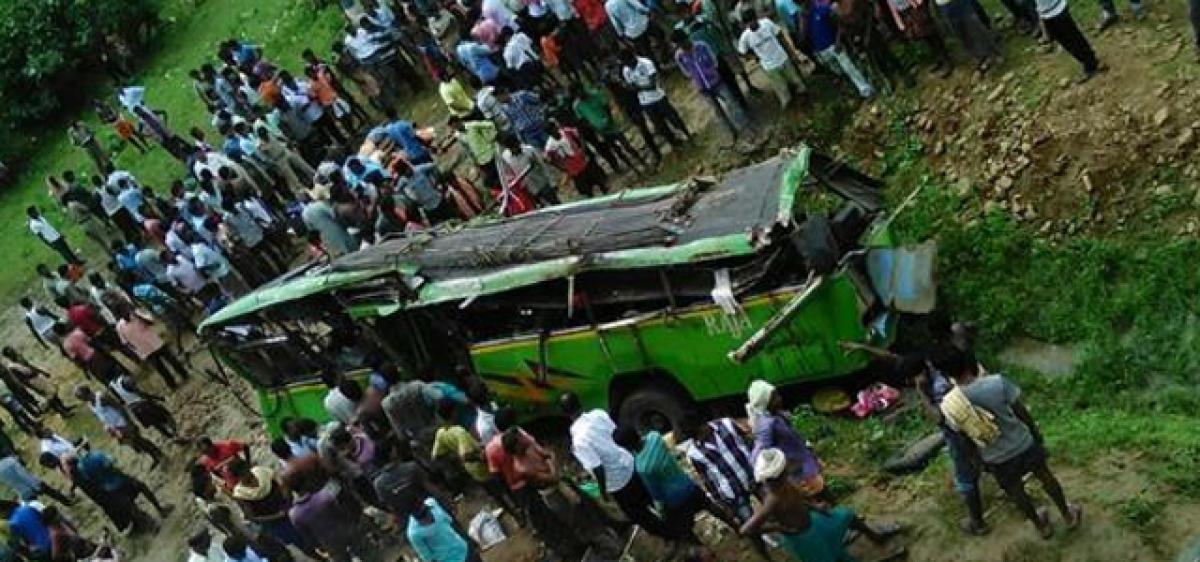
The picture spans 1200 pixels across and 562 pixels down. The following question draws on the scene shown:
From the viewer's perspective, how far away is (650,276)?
1235cm

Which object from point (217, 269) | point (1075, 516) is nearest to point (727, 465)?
point (1075, 516)

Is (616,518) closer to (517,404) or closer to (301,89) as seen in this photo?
(517,404)

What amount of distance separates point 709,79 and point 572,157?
1.77m

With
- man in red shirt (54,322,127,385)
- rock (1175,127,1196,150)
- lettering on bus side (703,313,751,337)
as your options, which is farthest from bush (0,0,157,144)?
rock (1175,127,1196,150)

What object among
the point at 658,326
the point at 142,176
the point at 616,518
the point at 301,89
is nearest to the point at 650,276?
the point at 658,326

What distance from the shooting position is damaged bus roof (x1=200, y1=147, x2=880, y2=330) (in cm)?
1214

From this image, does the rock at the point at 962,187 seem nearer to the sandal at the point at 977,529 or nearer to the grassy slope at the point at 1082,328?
the grassy slope at the point at 1082,328

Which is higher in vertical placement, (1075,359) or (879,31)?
(879,31)

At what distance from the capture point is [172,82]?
28797mm

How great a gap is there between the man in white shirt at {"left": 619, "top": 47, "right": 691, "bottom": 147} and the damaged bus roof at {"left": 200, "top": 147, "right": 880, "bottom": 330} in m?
2.45

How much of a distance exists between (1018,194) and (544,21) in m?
7.37

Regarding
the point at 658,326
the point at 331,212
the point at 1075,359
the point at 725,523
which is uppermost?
the point at 331,212

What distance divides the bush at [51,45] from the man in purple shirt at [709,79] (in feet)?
55.8

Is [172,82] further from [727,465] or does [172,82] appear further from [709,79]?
[727,465]
